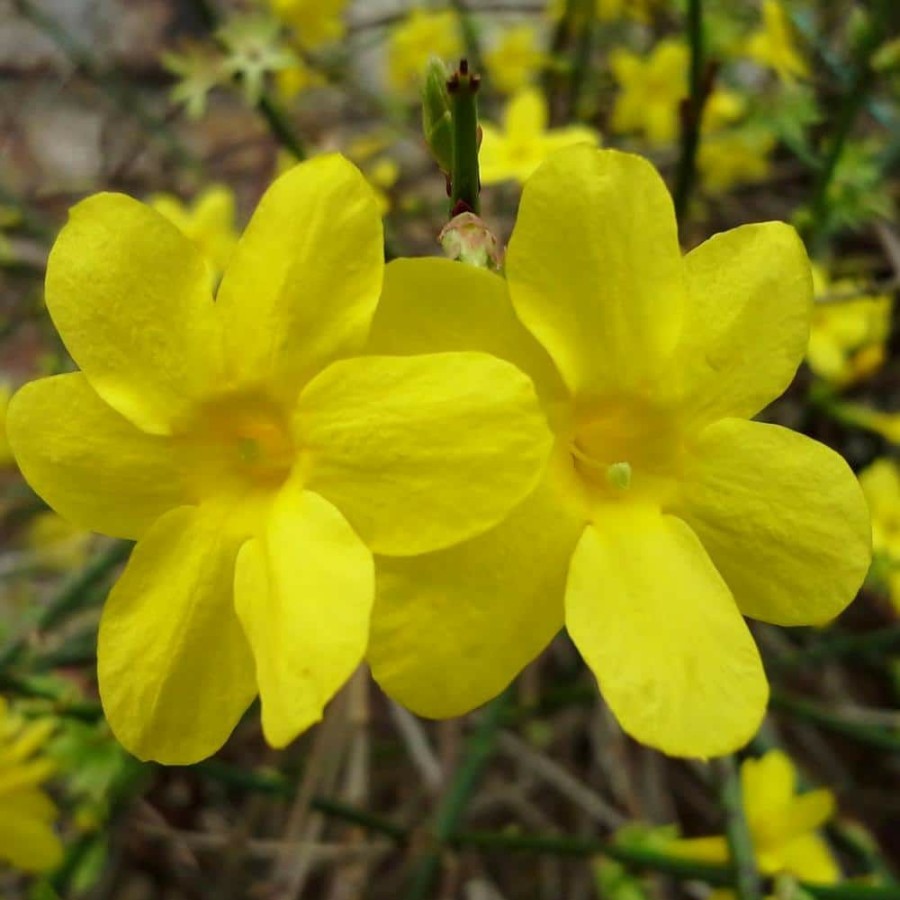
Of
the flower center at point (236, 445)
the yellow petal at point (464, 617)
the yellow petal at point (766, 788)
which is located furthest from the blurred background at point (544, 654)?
the yellow petal at point (464, 617)

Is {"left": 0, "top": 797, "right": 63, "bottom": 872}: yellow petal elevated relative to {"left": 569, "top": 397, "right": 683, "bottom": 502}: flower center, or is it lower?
lower

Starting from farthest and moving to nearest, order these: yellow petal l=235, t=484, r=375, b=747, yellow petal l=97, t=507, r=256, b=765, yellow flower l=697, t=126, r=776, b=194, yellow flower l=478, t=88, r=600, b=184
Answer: yellow flower l=697, t=126, r=776, b=194, yellow flower l=478, t=88, r=600, b=184, yellow petal l=97, t=507, r=256, b=765, yellow petal l=235, t=484, r=375, b=747

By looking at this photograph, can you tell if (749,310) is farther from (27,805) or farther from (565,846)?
(27,805)

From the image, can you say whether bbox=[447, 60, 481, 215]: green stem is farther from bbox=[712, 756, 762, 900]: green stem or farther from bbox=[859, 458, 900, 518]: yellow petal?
bbox=[859, 458, 900, 518]: yellow petal

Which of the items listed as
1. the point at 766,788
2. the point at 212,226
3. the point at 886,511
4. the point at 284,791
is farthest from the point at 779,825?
the point at 212,226

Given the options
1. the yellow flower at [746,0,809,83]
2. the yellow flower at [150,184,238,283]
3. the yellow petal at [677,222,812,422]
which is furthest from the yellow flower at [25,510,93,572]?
the yellow petal at [677,222,812,422]

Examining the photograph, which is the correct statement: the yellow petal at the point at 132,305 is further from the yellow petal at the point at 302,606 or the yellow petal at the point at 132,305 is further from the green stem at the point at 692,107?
the green stem at the point at 692,107
